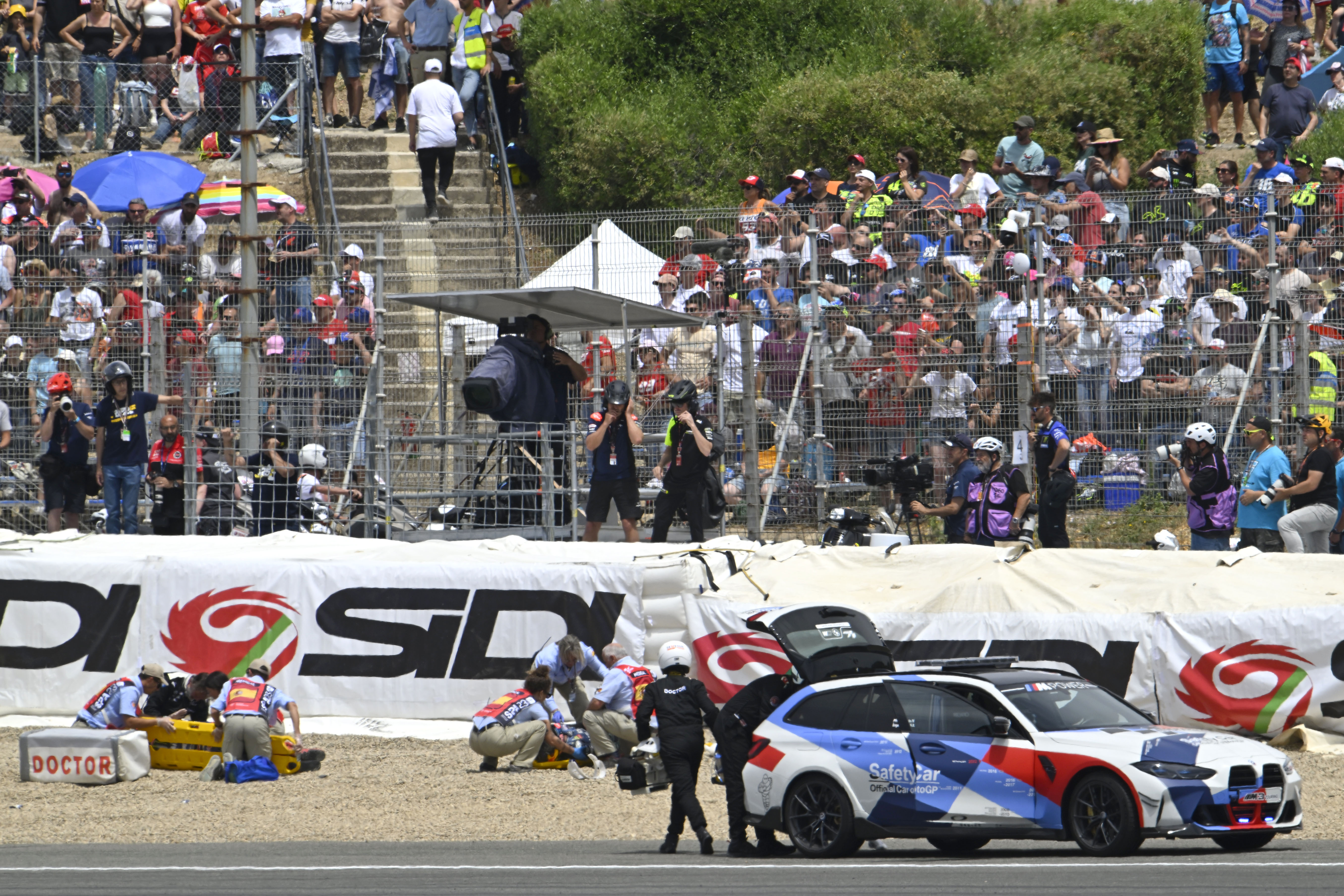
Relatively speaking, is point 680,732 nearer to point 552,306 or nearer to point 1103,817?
point 1103,817

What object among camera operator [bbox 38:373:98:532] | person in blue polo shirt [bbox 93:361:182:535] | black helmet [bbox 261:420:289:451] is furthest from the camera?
camera operator [bbox 38:373:98:532]

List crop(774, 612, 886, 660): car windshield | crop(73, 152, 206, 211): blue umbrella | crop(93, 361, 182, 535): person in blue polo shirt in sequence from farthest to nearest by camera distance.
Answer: crop(73, 152, 206, 211): blue umbrella < crop(93, 361, 182, 535): person in blue polo shirt < crop(774, 612, 886, 660): car windshield

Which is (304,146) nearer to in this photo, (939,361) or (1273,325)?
(939,361)

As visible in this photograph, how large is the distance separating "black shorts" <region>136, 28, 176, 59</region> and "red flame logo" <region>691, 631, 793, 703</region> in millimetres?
16174

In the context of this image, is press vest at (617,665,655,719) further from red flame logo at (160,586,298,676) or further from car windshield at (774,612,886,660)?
red flame logo at (160,586,298,676)

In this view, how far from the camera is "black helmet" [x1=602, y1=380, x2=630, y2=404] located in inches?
617

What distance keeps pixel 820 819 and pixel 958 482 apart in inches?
230

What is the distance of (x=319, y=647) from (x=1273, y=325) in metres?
8.93

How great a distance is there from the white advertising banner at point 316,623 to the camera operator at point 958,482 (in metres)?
2.81

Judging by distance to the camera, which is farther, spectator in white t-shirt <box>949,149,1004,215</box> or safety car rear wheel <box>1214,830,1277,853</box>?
spectator in white t-shirt <box>949,149,1004,215</box>

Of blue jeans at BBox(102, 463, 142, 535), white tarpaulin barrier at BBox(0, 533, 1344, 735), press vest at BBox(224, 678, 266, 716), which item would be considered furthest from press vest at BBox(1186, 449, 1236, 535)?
blue jeans at BBox(102, 463, 142, 535)

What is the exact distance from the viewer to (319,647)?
15805 mm

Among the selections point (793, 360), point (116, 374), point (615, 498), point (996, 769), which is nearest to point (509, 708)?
point (615, 498)

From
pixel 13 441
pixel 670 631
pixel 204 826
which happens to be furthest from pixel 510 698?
pixel 13 441
